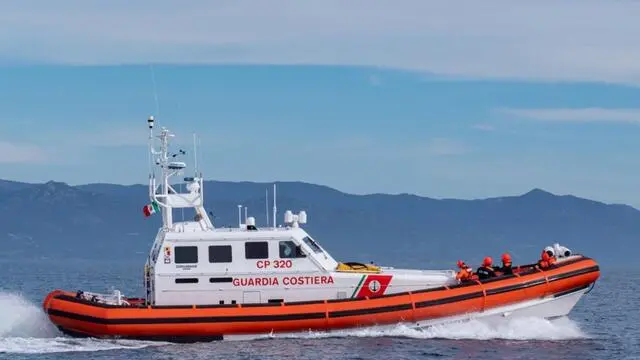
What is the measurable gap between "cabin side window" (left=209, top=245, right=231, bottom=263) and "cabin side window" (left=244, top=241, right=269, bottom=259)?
1.43ft

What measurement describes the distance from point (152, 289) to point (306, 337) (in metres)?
3.91

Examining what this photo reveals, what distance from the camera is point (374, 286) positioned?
27391 mm

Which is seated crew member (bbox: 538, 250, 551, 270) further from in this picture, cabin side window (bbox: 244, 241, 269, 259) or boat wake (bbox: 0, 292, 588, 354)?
cabin side window (bbox: 244, 241, 269, 259)

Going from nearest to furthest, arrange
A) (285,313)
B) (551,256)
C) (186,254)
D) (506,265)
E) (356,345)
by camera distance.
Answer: (356,345), (285,313), (186,254), (506,265), (551,256)

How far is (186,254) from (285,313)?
111 inches

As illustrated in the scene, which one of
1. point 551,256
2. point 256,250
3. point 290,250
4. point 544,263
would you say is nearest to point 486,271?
point 544,263

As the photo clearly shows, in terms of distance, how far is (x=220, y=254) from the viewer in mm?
27328

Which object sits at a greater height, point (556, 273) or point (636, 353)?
point (556, 273)

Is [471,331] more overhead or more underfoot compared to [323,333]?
more underfoot

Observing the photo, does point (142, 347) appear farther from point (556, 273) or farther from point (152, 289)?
point (556, 273)

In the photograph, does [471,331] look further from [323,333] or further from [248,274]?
[248,274]

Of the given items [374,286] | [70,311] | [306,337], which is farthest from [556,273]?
[70,311]

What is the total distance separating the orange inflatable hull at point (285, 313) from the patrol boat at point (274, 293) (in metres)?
0.02

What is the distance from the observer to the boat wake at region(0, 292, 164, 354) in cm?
2672
